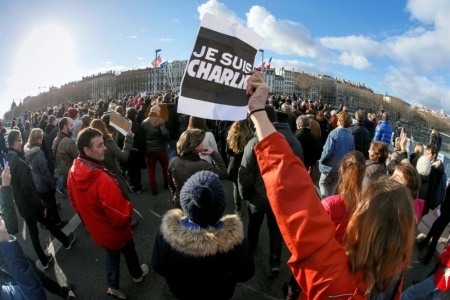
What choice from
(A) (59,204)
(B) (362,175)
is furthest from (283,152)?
(A) (59,204)

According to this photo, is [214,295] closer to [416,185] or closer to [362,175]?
[362,175]

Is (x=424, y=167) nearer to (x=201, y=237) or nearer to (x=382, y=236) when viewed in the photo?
(x=382, y=236)

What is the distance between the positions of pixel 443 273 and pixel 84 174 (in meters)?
3.61

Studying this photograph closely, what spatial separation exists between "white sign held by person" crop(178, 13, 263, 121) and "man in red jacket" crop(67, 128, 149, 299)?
147 centimetres

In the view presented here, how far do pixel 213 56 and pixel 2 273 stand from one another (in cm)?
222

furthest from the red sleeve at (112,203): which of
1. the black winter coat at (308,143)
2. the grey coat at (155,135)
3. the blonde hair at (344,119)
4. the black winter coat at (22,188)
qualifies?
the blonde hair at (344,119)

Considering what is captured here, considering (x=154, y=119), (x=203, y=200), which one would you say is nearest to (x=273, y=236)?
(x=203, y=200)

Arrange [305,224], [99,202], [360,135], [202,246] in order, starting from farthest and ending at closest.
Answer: [360,135] < [99,202] < [202,246] < [305,224]

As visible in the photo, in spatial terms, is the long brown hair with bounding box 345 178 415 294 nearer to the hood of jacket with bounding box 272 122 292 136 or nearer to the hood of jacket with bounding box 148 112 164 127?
the hood of jacket with bounding box 272 122 292 136

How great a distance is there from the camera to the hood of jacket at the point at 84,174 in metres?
2.62

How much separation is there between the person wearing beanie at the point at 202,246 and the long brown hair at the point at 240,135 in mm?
2341

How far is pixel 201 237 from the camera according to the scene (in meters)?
1.76

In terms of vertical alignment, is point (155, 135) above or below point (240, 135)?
below

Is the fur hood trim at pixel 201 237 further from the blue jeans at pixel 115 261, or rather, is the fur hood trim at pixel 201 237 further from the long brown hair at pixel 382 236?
the blue jeans at pixel 115 261
